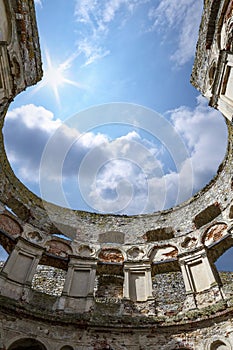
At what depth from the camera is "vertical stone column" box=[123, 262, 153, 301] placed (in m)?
9.39

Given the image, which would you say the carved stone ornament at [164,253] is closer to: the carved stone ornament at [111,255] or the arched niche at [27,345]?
the carved stone ornament at [111,255]

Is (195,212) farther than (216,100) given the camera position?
Yes

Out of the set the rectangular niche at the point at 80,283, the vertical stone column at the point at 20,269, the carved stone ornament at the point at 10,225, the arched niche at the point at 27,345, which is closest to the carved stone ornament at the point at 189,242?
the rectangular niche at the point at 80,283

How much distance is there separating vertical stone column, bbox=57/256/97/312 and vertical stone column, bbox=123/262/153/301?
121 centimetres

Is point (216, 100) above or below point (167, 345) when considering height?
above

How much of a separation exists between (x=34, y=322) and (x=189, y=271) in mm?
5202

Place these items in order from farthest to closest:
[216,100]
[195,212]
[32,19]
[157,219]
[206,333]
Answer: [157,219] < [195,212] < [32,19] < [216,100] < [206,333]

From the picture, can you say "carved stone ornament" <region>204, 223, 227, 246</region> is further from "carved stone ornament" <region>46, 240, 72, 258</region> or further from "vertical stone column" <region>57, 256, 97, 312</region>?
"carved stone ornament" <region>46, 240, 72, 258</region>

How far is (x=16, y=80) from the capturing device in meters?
8.97

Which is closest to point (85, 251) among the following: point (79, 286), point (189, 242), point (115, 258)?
point (115, 258)

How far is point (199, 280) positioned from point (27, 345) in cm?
548

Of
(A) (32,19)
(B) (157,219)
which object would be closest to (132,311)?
(B) (157,219)

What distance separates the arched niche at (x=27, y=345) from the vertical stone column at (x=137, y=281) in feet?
10.0

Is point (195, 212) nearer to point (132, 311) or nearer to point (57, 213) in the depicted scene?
point (132, 311)
